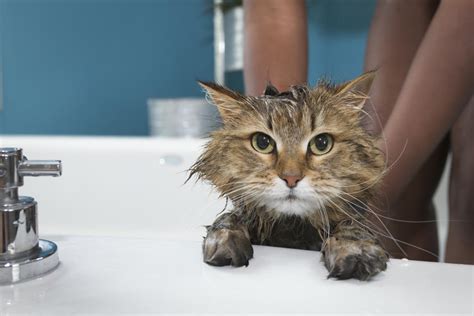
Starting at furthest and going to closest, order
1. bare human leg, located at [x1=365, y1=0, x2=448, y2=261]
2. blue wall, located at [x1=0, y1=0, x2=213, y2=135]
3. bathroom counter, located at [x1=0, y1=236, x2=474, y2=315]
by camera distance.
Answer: blue wall, located at [x1=0, y1=0, x2=213, y2=135] < bare human leg, located at [x1=365, y1=0, x2=448, y2=261] < bathroom counter, located at [x1=0, y1=236, x2=474, y2=315]

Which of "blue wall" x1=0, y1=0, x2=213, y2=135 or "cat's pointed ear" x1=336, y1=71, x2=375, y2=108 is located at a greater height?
"blue wall" x1=0, y1=0, x2=213, y2=135

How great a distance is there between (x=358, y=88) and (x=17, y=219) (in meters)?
0.31

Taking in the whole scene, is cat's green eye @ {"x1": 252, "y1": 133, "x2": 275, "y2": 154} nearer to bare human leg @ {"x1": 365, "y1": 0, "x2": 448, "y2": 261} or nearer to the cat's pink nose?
the cat's pink nose

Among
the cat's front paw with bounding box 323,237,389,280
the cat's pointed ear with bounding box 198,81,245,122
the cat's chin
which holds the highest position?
the cat's pointed ear with bounding box 198,81,245,122

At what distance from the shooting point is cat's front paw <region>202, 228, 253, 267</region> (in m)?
0.45

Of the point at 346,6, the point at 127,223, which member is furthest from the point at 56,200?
the point at 346,6

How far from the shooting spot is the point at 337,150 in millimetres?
443

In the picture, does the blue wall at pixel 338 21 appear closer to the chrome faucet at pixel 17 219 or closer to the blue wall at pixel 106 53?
the blue wall at pixel 106 53

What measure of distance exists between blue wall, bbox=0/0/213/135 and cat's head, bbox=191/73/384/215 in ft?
3.93

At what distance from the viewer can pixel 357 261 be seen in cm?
42

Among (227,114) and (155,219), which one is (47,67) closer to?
(155,219)

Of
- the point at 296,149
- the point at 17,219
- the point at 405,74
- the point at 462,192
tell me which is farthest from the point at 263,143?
the point at 462,192

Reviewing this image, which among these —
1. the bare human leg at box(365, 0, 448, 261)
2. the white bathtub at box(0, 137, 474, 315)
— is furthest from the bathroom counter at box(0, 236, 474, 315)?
the bare human leg at box(365, 0, 448, 261)

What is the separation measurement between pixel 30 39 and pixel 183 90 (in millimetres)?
520
